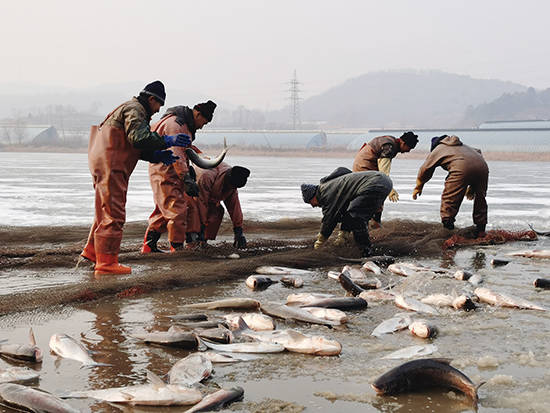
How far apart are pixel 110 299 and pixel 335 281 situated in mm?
2416

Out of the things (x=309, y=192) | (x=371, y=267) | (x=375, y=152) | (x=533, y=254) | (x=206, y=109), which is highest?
(x=206, y=109)

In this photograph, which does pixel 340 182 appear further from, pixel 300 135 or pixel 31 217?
pixel 300 135

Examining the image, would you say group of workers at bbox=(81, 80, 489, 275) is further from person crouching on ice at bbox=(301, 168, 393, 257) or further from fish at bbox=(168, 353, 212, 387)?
fish at bbox=(168, 353, 212, 387)

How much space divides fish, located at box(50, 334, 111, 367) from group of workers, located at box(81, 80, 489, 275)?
2.58m

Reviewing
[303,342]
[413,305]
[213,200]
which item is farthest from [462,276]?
[213,200]

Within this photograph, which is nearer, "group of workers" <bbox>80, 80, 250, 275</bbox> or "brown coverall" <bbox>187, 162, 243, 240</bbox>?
"group of workers" <bbox>80, 80, 250, 275</bbox>

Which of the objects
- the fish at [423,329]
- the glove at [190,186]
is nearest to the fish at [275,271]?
the glove at [190,186]

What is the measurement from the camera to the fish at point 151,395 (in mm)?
3324

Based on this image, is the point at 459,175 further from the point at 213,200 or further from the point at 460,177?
the point at 213,200

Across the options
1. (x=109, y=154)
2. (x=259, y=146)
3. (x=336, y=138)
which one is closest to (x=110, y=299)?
(x=109, y=154)

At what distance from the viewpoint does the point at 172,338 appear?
431 centimetres

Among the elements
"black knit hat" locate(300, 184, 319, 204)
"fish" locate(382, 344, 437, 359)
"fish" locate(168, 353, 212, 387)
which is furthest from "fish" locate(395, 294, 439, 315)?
"black knit hat" locate(300, 184, 319, 204)

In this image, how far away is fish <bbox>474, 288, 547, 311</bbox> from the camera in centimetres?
557

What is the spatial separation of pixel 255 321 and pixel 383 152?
21.1ft
